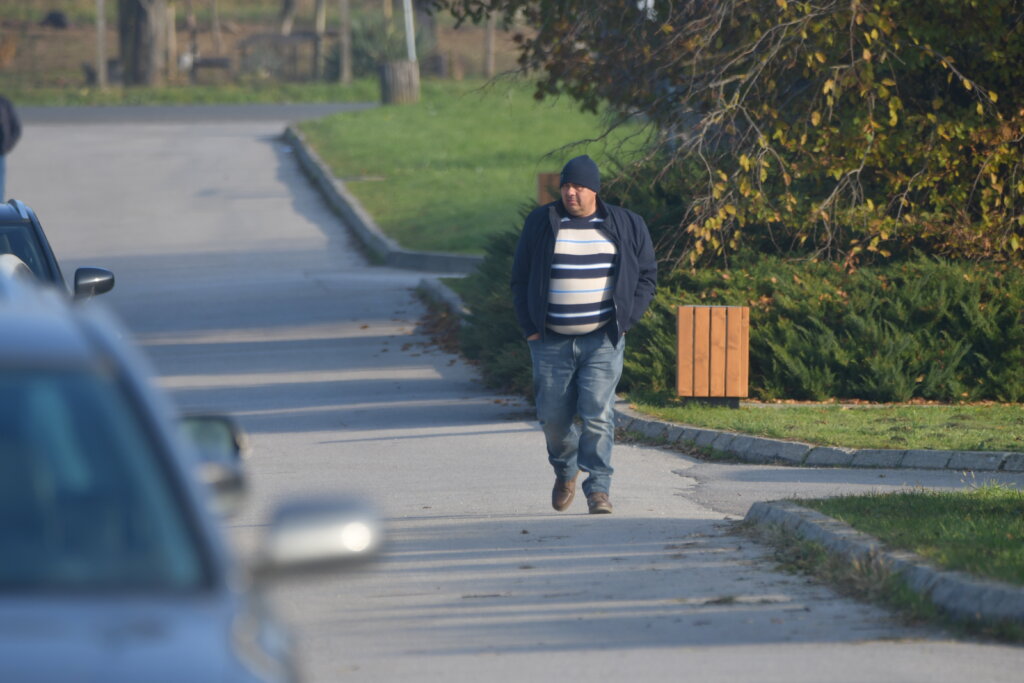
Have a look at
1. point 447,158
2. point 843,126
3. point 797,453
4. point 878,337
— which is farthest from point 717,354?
point 447,158

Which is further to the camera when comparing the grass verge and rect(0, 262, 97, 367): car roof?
the grass verge

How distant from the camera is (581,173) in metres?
8.76

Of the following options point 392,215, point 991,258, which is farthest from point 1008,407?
point 392,215

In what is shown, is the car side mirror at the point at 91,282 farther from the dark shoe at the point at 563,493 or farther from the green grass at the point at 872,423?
the green grass at the point at 872,423

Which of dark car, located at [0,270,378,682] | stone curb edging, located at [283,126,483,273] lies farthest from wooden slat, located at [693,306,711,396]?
stone curb edging, located at [283,126,483,273]

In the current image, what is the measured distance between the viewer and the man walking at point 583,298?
29.0ft

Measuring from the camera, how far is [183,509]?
3561 mm

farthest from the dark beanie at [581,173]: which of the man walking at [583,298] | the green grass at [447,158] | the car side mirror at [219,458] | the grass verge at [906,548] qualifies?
the green grass at [447,158]

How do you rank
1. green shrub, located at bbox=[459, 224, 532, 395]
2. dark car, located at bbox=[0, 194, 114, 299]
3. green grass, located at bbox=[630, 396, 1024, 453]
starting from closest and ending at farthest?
dark car, located at bbox=[0, 194, 114, 299], green grass, located at bbox=[630, 396, 1024, 453], green shrub, located at bbox=[459, 224, 532, 395]

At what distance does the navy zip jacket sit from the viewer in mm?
8836

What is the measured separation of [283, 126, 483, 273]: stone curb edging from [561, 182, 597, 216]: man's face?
542 inches

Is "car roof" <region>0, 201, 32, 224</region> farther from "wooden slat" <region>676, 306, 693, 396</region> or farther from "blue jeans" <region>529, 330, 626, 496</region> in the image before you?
"wooden slat" <region>676, 306, 693, 396</region>

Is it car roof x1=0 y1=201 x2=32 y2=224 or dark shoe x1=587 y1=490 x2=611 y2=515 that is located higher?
car roof x1=0 y1=201 x2=32 y2=224

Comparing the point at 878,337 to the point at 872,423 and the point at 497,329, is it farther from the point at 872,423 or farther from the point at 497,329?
the point at 497,329
